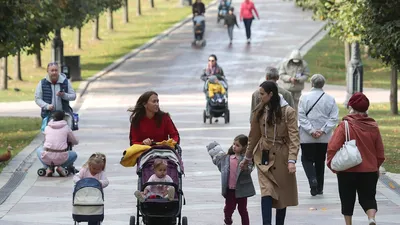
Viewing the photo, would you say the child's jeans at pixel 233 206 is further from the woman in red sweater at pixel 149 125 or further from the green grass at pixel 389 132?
the green grass at pixel 389 132

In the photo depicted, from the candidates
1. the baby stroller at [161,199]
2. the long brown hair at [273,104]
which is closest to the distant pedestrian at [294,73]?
the long brown hair at [273,104]

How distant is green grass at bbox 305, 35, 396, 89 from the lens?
37844mm

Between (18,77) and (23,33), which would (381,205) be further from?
(18,77)

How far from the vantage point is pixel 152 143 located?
11.8 meters

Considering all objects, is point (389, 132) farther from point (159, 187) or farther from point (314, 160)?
point (159, 187)

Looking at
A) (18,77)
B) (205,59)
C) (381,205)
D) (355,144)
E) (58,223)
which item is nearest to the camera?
(355,144)

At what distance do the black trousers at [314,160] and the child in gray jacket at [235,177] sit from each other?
2.85 m

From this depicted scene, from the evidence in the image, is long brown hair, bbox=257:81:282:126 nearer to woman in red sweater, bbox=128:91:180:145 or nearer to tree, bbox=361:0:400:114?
woman in red sweater, bbox=128:91:180:145

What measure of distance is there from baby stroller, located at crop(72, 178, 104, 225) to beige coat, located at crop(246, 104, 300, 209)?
1782 mm

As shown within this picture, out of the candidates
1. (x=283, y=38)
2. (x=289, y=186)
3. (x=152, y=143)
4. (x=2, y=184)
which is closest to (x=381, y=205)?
(x=289, y=186)

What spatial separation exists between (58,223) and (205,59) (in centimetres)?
2949

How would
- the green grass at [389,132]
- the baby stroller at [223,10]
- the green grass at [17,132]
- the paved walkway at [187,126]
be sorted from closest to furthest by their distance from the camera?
the paved walkway at [187,126]
the green grass at [389,132]
the green grass at [17,132]
the baby stroller at [223,10]

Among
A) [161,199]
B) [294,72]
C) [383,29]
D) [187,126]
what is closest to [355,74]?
[187,126]

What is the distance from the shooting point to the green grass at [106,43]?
36.8m
